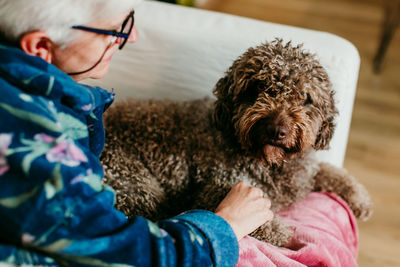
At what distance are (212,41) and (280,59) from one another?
43 cm

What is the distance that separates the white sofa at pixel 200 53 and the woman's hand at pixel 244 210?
1.74ft

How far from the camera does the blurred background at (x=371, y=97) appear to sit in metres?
1.93

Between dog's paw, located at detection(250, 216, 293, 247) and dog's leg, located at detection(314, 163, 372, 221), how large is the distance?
338 mm

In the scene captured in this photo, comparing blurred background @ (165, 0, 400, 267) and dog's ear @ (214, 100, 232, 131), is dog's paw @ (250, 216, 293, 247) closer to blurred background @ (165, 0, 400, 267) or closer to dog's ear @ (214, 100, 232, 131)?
dog's ear @ (214, 100, 232, 131)

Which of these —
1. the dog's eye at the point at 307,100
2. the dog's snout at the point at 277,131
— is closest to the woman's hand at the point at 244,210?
the dog's snout at the point at 277,131

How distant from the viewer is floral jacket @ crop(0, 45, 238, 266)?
68 cm

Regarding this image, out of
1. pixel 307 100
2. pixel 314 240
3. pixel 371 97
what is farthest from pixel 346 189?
pixel 371 97

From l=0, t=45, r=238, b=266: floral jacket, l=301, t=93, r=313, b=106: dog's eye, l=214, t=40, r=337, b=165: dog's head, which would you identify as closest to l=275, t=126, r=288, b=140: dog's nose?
l=214, t=40, r=337, b=165: dog's head

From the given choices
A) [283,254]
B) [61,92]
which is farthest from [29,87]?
[283,254]

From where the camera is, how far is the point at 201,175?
1.37m

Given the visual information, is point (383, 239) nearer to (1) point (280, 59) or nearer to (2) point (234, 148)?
(2) point (234, 148)

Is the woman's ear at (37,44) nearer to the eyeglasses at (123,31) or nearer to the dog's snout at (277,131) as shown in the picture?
the eyeglasses at (123,31)

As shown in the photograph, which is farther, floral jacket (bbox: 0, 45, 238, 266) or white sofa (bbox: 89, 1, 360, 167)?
white sofa (bbox: 89, 1, 360, 167)

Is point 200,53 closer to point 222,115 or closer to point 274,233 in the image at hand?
point 222,115
